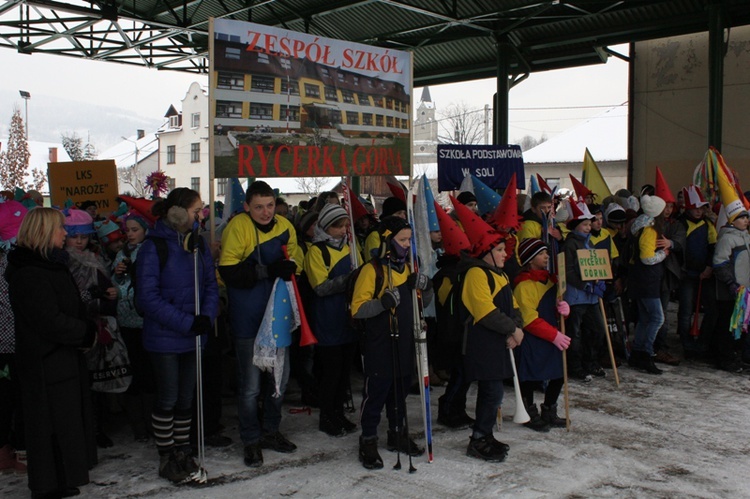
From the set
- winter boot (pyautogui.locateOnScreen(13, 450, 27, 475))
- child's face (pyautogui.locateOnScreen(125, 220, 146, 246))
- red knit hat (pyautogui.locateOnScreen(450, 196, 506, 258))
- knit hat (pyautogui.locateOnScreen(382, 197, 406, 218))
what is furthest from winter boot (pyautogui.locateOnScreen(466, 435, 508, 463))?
winter boot (pyautogui.locateOnScreen(13, 450, 27, 475))

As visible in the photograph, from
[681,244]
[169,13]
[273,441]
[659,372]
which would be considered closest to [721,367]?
[659,372]

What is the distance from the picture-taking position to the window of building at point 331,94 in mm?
6660

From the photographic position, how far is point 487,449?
503 cm

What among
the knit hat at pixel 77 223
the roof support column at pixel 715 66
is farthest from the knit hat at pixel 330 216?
the roof support column at pixel 715 66

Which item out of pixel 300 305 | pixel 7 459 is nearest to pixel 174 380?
pixel 300 305

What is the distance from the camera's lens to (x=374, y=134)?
274 inches

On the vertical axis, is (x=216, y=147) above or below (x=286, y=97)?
below

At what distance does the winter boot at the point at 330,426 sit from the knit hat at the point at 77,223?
2.41 meters

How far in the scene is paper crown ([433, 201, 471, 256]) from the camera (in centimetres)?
547

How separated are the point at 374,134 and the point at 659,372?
14.0ft

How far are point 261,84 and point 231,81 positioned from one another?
0.99ft

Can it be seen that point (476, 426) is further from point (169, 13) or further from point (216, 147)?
point (169, 13)

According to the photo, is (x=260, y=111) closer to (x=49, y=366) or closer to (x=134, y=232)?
(x=134, y=232)

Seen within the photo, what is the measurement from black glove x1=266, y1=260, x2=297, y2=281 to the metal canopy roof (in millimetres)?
9162
